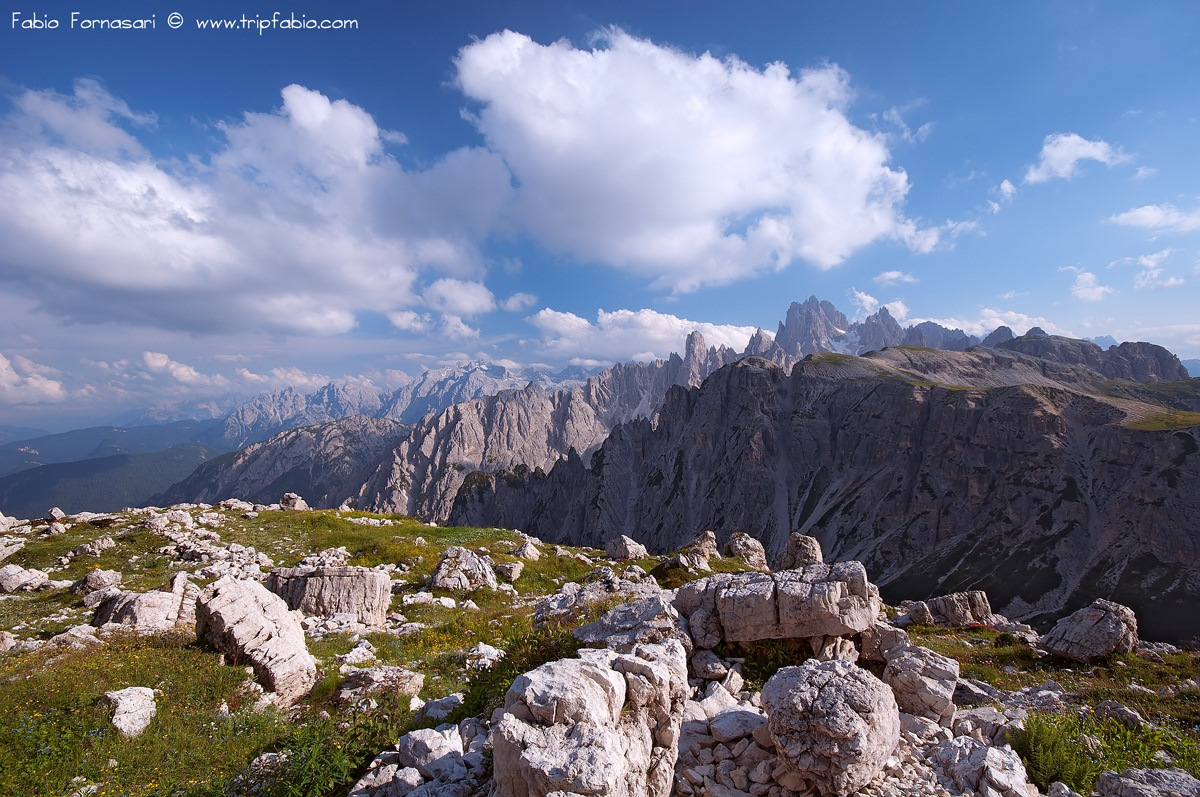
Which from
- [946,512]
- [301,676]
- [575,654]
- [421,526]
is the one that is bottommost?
[946,512]

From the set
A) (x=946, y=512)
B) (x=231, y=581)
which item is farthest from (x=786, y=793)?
(x=946, y=512)

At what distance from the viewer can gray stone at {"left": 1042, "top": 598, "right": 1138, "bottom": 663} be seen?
832 inches

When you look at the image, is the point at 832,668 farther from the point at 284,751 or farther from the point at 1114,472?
the point at 1114,472

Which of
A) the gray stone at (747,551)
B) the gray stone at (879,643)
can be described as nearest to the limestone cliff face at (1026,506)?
the gray stone at (747,551)

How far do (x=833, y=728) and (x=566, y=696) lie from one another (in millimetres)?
5133

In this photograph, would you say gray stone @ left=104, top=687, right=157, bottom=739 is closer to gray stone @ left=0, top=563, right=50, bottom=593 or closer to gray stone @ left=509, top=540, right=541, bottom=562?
gray stone @ left=0, top=563, right=50, bottom=593

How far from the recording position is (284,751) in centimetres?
1040

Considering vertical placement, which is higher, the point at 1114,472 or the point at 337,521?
the point at 337,521

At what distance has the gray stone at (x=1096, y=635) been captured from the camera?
832 inches

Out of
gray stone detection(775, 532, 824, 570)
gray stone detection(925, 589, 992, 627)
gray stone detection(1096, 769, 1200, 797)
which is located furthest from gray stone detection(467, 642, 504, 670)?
gray stone detection(775, 532, 824, 570)

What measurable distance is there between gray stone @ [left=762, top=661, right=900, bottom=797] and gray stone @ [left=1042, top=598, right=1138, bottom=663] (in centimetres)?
1866

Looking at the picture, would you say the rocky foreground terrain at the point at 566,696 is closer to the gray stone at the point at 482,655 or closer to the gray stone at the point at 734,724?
the gray stone at the point at 734,724

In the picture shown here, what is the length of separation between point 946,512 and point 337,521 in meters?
190

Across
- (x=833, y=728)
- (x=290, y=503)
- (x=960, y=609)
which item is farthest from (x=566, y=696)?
(x=290, y=503)
